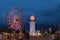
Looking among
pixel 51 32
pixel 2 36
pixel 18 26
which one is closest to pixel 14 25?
pixel 18 26

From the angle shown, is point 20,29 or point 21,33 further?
point 21,33

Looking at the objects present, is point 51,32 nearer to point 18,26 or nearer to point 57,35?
point 57,35

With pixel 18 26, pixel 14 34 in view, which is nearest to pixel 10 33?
pixel 14 34

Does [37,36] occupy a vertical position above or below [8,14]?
below

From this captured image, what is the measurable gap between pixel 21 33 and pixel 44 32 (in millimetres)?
3295

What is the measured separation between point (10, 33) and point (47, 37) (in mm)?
5302

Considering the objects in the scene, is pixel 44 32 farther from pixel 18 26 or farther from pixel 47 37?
pixel 18 26

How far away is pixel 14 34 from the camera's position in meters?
36.2

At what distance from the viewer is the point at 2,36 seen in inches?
1416

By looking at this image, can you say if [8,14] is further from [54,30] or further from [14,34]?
[54,30]

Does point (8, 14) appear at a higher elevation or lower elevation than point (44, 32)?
higher

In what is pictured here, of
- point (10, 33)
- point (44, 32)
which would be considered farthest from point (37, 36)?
point (10, 33)

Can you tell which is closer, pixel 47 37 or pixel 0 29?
pixel 47 37

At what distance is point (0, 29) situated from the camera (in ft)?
123
